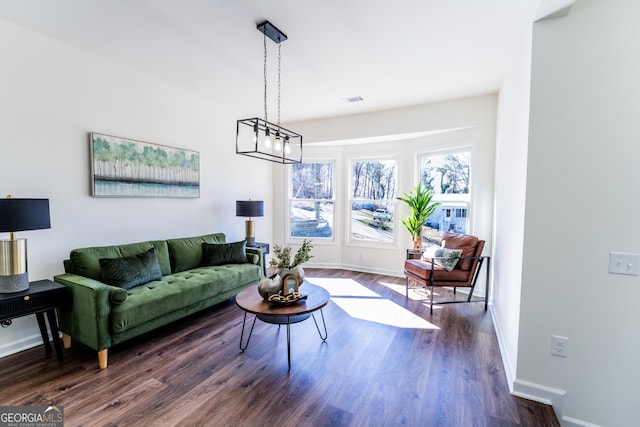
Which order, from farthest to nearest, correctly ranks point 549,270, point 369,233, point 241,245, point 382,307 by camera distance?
point 369,233
point 241,245
point 382,307
point 549,270

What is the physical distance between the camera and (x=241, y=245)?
4.06 meters

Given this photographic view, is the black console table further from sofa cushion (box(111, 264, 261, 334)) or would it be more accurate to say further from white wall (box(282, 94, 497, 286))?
white wall (box(282, 94, 497, 286))

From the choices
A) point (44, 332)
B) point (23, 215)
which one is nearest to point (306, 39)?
point (23, 215)

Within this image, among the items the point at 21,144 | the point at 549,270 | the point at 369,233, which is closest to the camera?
the point at 549,270

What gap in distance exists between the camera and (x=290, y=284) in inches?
103

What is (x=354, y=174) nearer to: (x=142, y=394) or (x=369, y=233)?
(x=369, y=233)

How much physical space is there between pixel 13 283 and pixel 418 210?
4503mm

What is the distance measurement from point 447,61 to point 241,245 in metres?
3.37

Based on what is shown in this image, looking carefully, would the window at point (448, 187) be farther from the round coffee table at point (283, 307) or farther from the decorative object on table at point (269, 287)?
the decorative object on table at point (269, 287)

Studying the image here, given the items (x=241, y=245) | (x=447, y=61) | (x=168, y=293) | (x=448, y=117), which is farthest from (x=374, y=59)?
(x=168, y=293)

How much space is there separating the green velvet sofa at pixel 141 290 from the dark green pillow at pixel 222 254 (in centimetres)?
1

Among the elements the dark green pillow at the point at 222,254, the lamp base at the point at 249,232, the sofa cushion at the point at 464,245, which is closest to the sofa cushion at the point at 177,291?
Result: the dark green pillow at the point at 222,254

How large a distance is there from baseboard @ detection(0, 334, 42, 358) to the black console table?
127 millimetres

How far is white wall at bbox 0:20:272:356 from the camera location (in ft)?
8.25
